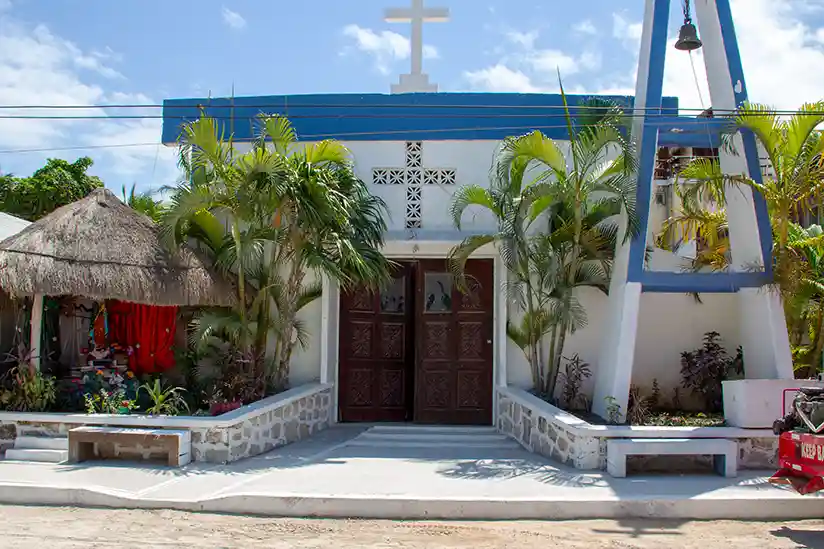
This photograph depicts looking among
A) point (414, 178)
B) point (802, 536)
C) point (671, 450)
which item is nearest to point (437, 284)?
point (414, 178)

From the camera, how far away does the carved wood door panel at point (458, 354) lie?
38.4ft

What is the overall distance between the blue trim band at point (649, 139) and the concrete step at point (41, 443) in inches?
279

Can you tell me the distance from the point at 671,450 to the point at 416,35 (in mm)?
7357

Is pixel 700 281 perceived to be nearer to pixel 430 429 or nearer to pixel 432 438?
pixel 432 438

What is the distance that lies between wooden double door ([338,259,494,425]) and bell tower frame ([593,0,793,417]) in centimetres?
241

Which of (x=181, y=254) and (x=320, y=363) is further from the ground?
(x=181, y=254)

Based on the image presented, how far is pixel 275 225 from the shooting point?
10359 millimetres

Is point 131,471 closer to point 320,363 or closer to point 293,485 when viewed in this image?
point 293,485

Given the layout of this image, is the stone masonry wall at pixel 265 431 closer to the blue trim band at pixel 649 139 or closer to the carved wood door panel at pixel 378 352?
the carved wood door panel at pixel 378 352

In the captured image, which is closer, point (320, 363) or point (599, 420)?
point (599, 420)

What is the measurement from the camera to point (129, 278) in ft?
32.8

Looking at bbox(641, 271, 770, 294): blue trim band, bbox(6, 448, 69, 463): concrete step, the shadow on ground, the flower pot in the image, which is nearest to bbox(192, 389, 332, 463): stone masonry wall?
bbox(6, 448, 69, 463): concrete step

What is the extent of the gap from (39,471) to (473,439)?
17.7 ft

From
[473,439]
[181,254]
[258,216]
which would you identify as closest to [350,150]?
[258,216]
